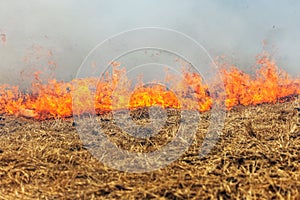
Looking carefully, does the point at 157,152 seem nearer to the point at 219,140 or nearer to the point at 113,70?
the point at 219,140

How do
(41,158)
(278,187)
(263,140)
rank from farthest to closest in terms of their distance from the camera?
1. (263,140)
2. (41,158)
3. (278,187)

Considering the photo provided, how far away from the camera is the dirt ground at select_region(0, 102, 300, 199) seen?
4.49 m

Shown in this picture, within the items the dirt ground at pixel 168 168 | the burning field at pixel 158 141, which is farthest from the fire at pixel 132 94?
the dirt ground at pixel 168 168

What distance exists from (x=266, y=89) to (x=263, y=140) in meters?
4.39

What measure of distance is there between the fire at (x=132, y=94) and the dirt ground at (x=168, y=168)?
5.75 ft

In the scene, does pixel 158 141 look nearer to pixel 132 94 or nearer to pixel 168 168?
pixel 168 168

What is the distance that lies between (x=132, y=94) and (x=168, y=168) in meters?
5.17

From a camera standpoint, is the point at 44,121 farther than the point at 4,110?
No

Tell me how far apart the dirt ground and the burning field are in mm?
14

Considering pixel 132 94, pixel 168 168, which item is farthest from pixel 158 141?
pixel 132 94

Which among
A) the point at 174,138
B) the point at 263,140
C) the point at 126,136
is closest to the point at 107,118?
the point at 126,136

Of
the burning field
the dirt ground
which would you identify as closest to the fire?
the burning field

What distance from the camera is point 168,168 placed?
17.3ft

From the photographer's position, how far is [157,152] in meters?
6.01
